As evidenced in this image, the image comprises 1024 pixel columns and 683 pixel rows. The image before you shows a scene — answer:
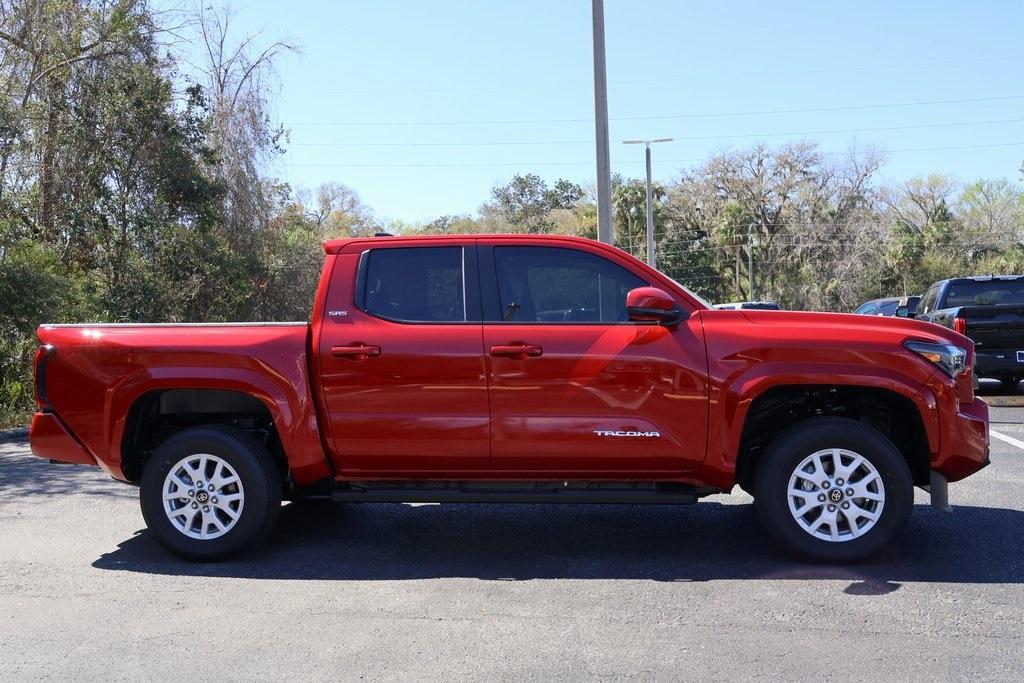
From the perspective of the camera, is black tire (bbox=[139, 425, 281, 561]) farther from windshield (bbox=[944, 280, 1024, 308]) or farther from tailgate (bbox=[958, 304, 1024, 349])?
windshield (bbox=[944, 280, 1024, 308])

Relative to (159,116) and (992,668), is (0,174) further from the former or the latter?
(992,668)

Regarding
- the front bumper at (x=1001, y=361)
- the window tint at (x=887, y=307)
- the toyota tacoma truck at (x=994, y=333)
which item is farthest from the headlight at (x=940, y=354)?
the window tint at (x=887, y=307)

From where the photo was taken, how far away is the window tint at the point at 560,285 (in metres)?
5.80

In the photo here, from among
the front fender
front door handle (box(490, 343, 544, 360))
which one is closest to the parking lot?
the front fender

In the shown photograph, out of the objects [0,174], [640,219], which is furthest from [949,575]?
[640,219]

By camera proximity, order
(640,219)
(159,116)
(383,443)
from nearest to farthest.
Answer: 1. (383,443)
2. (159,116)
3. (640,219)

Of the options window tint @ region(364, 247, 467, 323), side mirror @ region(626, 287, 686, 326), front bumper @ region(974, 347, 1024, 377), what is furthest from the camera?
front bumper @ region(974, 347, 1024, 377)

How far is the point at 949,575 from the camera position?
5406 mm

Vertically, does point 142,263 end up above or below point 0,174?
below

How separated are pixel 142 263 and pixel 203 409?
16713mm

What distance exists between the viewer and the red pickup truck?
5578mm

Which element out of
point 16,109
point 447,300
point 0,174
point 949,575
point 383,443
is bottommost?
point 949,575

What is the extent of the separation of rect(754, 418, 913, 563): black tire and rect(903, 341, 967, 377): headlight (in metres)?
0.51

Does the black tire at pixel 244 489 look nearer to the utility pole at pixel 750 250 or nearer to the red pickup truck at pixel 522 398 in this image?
the red pickup truck at pixel 522 398
